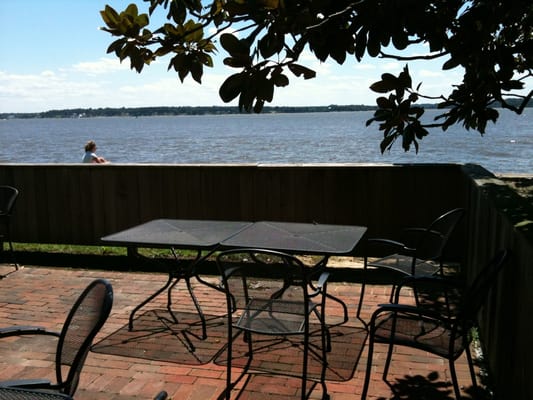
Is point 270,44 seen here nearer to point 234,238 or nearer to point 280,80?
point 280,80

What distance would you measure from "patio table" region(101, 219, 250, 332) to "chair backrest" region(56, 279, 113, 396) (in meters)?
1.50

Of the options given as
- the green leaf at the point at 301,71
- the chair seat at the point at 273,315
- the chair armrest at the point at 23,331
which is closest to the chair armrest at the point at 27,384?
the chair armrest at the point at 23,331

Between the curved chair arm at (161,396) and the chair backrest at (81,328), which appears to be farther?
the curved chair arm at (161,396)

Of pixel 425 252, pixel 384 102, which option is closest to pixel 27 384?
pixel 384 102

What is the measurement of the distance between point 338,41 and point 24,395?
182cm

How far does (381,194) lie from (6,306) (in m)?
3.98

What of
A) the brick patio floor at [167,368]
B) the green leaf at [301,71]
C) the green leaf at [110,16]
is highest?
the green leaf at [110,16]

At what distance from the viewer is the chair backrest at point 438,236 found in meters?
4.61

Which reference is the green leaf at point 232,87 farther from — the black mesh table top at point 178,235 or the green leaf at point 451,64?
the black mesh table top at point 178,235

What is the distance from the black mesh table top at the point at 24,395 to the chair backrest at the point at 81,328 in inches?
9.9

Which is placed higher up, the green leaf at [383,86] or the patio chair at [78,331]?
the green leaf at [383,86]

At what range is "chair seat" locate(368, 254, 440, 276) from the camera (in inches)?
190

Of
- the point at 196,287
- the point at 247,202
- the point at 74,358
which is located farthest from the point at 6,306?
the point at 74,358

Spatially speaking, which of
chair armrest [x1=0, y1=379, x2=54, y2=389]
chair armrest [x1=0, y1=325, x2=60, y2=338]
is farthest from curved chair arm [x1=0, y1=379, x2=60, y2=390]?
chair armrest [x1=0, y1=325, x2=60, y2=338]
